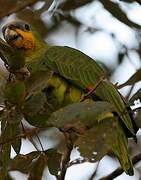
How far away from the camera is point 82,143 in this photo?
4.94 feet

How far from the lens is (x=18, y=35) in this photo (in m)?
2.46

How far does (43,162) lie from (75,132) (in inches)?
9.5

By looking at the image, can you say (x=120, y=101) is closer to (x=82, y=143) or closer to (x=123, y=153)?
(x=123, y=153)

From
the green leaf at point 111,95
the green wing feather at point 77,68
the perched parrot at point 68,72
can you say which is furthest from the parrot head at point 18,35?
the green leaf at point 111,95

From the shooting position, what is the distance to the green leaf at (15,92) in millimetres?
1471

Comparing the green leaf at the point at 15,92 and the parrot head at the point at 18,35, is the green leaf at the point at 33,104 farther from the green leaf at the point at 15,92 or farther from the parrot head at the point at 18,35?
the parrot head at the point at 18,35

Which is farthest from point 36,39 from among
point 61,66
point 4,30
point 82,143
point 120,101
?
point 82,143

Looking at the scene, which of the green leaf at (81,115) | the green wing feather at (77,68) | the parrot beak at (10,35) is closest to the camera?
the green leaf at (81,115)

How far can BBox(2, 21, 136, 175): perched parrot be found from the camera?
2.10 meters

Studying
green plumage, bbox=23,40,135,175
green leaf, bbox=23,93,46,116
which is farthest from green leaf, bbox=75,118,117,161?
green plumage, bbox=23,40,135,175

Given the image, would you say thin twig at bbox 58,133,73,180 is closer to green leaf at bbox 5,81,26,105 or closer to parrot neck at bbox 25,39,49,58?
green leaf at bbox 5,81,26,105

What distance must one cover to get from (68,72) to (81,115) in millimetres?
747

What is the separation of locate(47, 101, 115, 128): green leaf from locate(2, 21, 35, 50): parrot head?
969mm

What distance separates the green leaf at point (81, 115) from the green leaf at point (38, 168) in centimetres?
38
